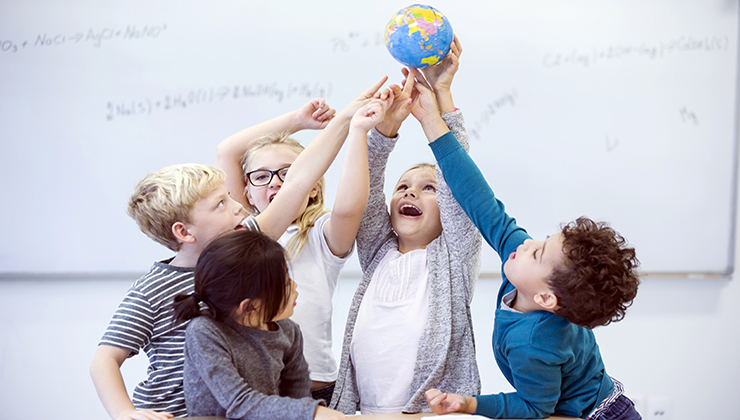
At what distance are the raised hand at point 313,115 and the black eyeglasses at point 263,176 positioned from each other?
13 centimetres

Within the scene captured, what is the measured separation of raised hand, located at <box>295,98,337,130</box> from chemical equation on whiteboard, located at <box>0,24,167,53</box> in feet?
3.19

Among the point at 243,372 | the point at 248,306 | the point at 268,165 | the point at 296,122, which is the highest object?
the point at 296,122

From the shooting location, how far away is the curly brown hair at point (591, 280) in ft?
2.99

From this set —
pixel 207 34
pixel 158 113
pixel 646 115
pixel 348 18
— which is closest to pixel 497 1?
pixel 348 18

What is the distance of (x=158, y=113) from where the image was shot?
196cm

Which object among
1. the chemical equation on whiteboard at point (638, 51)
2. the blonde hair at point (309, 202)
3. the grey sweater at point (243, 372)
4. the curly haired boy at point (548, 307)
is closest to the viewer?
the grey sweater at point (243, 372)

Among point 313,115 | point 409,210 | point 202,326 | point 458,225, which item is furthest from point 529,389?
point 313,115

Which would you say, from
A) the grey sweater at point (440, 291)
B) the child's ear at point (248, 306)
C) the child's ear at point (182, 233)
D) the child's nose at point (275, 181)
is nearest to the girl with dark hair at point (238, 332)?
the child's ear at point (248, 306)

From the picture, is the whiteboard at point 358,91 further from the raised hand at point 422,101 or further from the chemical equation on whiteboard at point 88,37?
the raised hand at point 422,101

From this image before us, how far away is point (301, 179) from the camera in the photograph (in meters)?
1.11

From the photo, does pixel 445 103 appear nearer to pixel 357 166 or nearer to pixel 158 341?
pixel 357 166

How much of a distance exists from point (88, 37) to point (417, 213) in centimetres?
151

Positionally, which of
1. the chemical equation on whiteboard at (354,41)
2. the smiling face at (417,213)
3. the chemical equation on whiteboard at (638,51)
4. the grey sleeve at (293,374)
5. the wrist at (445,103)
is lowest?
the grey sleeve at (293,374)

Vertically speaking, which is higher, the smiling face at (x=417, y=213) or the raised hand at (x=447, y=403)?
the smiling face at (x=417, y=213)
